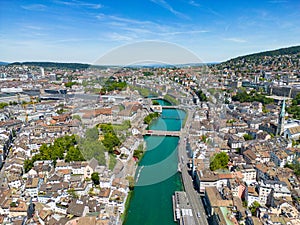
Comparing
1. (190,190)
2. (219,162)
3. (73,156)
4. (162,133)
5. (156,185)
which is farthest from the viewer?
(162,133)

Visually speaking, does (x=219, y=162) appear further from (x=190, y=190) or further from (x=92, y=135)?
(x=92, y=135)

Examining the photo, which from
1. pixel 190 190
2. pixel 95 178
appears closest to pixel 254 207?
pixel 190 190

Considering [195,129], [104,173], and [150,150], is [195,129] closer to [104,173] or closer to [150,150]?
[150,150]

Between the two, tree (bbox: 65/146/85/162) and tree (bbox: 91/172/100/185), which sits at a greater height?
tree (bbox: 65/146/85/162)

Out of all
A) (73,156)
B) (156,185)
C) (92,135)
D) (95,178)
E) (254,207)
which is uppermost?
(92,135)

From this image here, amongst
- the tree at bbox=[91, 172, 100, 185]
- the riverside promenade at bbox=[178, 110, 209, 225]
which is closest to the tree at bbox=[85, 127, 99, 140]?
the tree at bbox=[91, 172, 100, 185]

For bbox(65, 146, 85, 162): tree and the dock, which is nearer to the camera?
the dock

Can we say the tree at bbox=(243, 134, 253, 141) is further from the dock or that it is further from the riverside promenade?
the dock
